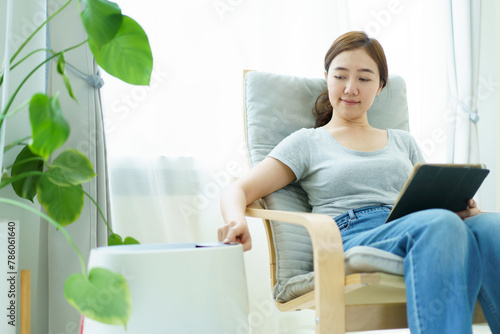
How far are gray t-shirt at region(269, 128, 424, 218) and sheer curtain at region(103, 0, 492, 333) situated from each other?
47cm

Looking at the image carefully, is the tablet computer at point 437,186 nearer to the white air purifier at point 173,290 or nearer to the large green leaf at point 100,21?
the white air purifier at point 173,290

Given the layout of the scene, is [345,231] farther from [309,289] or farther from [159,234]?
[159,234]

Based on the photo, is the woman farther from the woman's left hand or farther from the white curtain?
the white curtain

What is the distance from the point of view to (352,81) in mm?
1571

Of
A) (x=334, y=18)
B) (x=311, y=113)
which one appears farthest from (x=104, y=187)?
(x=334, y=18)

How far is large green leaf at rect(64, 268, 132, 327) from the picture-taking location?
2.83ft

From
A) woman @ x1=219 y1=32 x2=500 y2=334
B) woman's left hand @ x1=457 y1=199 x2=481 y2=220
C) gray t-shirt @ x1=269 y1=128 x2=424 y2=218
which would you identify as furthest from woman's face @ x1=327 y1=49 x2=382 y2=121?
woman's left hand @ x1=457 y1=199 x2=481 y2=220

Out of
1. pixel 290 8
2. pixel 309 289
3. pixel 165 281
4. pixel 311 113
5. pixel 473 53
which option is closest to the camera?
pixel 165 281

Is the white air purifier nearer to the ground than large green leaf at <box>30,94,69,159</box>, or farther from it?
nearer to the ground

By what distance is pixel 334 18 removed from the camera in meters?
2.16

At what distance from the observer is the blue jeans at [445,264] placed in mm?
972

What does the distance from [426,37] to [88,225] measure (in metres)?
1.79

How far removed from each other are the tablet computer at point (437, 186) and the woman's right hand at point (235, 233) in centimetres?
35

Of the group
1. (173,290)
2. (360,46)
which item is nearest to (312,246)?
(173,290)
